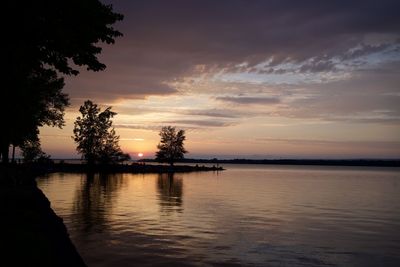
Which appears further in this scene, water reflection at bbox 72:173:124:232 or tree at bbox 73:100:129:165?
tree at bbox 73:100:129:165

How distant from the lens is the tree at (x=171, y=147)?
530 feet

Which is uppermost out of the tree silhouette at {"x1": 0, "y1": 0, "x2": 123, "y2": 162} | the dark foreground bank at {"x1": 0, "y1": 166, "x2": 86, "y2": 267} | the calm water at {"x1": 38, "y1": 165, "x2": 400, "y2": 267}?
the tree silhouette at {"x1": 0, "y1": 0, "x2": 123, "y2": 162}

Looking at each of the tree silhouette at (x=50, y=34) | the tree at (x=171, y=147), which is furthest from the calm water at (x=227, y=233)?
the tree at (x=171, y=147)

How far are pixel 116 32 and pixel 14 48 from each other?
396 centimetres

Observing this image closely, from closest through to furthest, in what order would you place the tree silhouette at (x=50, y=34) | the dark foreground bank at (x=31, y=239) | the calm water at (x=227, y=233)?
the dark foreground bank at (x=31, y=239)
the tree silhouette at (x=50, y=34)
the calm water at (x=227, y=233)

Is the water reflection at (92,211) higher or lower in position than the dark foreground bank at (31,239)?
lower

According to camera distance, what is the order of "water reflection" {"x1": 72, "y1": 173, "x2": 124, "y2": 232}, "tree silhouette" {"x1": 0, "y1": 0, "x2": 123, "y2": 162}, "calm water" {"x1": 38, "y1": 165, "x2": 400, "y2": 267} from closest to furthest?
"tree silhouette" {"x1": 0, "y1": 0, "x2": 123, "y2": 162} → "calm water" {"x1": 38, "y1": 165, "x2": 400, "y2": 267} → "water reflection" {"x1": 72, "y1": 173, "x2": 124, "y2": 232}

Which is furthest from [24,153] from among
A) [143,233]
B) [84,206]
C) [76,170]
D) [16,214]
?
[16,214]

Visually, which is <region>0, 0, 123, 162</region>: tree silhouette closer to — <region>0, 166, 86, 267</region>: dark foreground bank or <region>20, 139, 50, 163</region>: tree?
<region>0, 166, 86, 267</region>: dark foreground bank

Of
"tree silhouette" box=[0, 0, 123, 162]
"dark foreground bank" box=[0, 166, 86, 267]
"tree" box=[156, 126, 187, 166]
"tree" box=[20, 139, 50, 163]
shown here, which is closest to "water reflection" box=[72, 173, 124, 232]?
"dark foreground bank" box=[0, 166, 86, 267]

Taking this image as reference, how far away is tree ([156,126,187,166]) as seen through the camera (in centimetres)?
16162

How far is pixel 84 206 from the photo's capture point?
41.8 metres

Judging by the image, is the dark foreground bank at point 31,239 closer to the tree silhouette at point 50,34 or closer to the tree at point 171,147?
the tree silhouette at point 50,34

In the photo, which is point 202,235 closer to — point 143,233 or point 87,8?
Result: point 143,233
